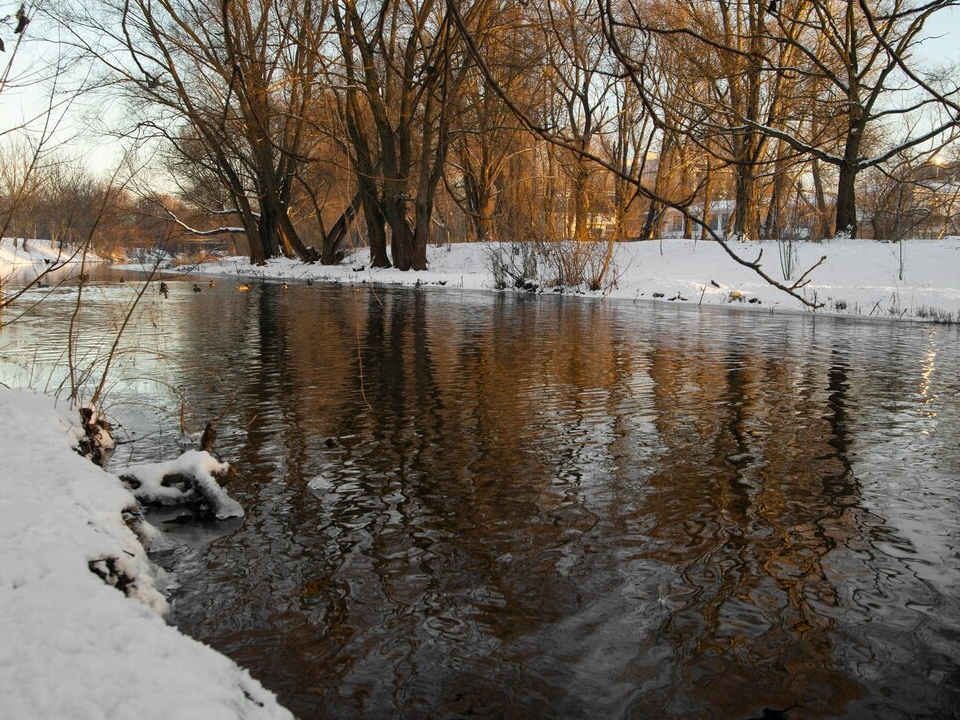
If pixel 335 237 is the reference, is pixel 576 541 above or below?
below

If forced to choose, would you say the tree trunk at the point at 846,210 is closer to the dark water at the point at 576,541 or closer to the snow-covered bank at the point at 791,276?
the snow-covered bank at the point at 791,276

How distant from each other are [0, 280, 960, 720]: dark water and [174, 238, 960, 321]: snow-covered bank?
11.8 metres

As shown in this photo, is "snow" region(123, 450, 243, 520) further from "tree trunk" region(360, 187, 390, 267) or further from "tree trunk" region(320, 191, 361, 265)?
"tree trunk" region(320, 191, 361, 265)

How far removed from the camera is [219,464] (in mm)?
5059

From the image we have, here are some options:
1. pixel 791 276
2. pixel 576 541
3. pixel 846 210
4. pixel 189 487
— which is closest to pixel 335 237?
pixel 791 276

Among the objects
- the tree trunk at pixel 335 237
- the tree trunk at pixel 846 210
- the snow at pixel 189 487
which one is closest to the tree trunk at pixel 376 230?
the tree trunk at pixel 335 237

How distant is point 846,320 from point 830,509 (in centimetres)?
1468

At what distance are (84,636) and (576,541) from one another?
2.79 metres

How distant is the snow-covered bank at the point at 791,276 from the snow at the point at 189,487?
15607 millimetres

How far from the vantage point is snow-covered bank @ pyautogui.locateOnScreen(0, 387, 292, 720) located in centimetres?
174

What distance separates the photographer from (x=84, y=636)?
2.04m

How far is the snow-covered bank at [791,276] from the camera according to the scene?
20.4 m

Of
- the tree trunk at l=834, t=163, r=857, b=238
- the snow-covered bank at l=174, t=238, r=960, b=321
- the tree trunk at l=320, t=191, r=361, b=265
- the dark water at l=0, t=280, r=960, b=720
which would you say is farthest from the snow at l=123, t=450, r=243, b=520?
the tree trunk at l=320, t=191, r=361, b=265

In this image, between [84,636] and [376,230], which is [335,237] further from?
[84,636]
